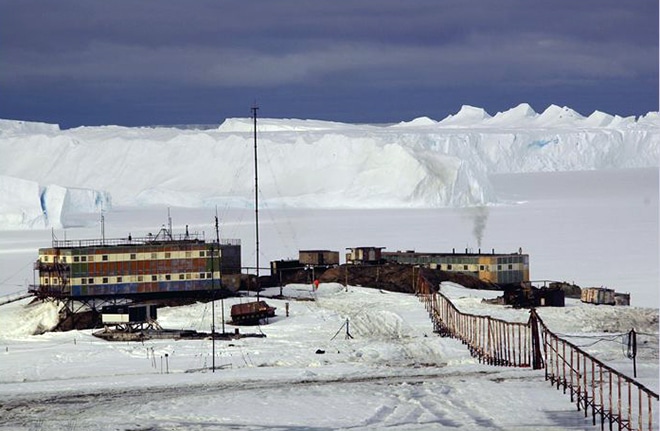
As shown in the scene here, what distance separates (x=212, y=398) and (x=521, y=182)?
5300 inches

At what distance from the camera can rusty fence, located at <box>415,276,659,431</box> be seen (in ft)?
78.5

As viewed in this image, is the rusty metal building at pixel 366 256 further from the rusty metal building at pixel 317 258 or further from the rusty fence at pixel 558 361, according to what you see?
the rusty fence at pixel 558 361

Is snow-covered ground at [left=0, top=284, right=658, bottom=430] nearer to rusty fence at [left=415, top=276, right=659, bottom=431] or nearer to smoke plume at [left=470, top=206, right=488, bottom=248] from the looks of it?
rusty fence at [left=415, top=276, right=659, bottom=431]

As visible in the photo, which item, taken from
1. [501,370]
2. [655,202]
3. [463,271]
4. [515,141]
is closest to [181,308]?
[463,271]

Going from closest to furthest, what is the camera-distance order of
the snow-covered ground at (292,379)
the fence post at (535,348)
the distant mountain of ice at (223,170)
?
the snow-covered ground at (292,379) < the fence post at (535,348) < the distant mountain of ice at (223,170)

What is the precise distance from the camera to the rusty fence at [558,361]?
942 inches

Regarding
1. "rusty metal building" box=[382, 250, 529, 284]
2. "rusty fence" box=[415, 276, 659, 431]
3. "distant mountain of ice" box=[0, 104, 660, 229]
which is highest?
"distant mountain of ice" box=[0, 104, 660, 229]

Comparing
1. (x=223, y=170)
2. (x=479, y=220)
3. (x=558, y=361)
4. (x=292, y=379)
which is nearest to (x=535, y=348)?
(x=558, y=361)

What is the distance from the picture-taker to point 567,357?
33.2 meters

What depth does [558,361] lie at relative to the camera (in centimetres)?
3150

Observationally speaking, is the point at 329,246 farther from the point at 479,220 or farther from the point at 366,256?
the point at 479,220

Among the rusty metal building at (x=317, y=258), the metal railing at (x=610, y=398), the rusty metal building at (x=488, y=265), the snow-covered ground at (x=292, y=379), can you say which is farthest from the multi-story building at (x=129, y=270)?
the metal railing at (x=610, y=398)

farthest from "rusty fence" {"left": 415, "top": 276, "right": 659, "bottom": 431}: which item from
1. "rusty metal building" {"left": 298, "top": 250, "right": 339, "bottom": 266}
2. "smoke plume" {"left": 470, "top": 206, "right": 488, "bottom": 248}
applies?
"smoke plume" {"left": 470, "top": 206, "right": 488, "bottom": 248}

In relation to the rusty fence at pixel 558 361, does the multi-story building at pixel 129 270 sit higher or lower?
higher
